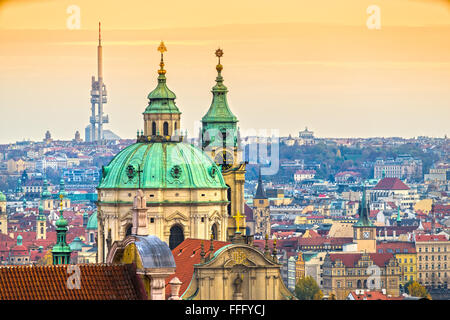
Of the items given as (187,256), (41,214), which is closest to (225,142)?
(187,256)

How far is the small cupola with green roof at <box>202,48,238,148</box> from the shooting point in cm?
3850

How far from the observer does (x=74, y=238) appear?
75.8 m

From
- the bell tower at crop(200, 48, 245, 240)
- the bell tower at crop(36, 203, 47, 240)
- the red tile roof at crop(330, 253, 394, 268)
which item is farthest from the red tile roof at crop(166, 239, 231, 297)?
the bell tower at crop(36, 203, 47, 240)

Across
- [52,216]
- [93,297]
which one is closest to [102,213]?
A: [93,297]

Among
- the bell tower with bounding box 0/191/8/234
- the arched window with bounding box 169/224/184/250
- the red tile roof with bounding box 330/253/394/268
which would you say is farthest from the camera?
the bell tower with bounding box 0/191/8/234

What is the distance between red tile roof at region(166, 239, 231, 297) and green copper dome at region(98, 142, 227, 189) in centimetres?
264

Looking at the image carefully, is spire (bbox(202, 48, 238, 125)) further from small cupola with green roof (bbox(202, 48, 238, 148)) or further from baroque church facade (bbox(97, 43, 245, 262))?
baroque church facade (bbox(97, 43, 245, 262))

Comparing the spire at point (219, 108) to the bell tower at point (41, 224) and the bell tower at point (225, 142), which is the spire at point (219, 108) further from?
the bell tower at point (41, 224)

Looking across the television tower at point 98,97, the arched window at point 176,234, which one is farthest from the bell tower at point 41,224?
the arched window at point 176,234

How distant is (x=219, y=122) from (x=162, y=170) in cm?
378

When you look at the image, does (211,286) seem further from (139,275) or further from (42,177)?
(42,177)

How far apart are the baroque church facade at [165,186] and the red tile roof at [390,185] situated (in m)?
65.2

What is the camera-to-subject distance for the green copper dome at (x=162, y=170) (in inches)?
1380

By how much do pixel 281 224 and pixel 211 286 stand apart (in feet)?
231
